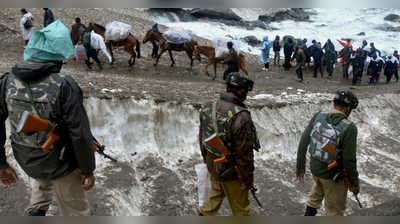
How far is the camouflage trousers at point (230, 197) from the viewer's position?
12.9ft

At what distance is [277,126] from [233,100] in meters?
4.68

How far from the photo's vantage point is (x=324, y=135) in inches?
163

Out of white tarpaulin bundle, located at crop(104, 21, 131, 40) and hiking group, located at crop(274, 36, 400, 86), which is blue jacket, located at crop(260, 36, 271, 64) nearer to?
hiking group, located at crop(274, 36, 400, 86)

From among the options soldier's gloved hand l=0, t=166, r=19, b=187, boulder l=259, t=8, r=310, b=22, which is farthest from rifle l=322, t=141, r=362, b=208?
boulder l=259, t=8, r=310, b=22

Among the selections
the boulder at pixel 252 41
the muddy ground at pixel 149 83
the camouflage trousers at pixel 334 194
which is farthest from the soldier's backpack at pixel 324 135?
the boulder at pixel 252 41

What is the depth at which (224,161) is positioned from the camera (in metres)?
3.75

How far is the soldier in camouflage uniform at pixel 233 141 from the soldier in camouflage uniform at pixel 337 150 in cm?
91

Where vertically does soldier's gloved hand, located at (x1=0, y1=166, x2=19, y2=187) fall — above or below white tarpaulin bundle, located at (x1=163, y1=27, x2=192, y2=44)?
below

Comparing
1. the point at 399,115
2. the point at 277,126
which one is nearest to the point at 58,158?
the point at 277,126

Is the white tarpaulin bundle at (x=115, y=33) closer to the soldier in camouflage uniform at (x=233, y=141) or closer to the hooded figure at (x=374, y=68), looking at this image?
the soldier in camouflage uniform at (x=233, y=141)

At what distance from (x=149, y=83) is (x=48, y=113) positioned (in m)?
6.14

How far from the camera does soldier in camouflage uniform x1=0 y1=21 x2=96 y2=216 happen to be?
298cm

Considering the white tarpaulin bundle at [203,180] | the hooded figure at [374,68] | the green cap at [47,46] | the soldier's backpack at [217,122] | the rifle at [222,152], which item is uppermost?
the green cap at [47,46]
